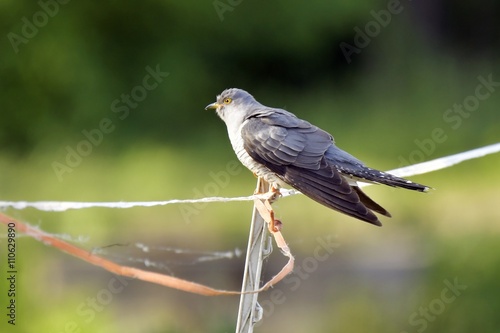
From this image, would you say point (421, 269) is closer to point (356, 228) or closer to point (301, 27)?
point (356, 228)

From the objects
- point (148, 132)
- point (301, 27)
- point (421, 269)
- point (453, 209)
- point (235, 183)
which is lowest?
point (421, 269)

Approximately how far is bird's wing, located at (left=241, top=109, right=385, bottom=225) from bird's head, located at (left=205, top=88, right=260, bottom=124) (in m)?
0.16

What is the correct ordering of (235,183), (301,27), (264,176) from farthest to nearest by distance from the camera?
(301,27), (235,183), (264,176)

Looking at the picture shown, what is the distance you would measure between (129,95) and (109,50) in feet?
1.61

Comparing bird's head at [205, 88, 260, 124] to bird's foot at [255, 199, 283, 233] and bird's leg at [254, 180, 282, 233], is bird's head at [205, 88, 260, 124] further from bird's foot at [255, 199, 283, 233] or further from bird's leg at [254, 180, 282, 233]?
bird's foot at [255, 199, 283, 233]

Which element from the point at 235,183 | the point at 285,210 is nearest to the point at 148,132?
the point at 235,183

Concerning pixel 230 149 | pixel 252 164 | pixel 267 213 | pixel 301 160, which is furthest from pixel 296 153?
pixel 230 149

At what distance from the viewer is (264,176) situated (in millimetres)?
4031

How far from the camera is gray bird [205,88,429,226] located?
3.77 meters

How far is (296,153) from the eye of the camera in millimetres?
3979

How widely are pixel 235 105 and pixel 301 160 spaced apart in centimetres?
65

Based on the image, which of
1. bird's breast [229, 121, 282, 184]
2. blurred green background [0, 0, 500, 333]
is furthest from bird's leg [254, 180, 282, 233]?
blurred green background [0, 0, 500, 333]

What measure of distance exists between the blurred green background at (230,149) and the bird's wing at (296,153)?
1605mm

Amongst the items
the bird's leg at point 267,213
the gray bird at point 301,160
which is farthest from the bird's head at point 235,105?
the bird's leg at point 267,213
